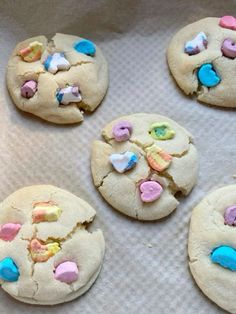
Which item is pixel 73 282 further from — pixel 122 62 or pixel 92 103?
pixel 122 62

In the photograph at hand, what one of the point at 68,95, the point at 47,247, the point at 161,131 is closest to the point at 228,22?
the point at 161,131

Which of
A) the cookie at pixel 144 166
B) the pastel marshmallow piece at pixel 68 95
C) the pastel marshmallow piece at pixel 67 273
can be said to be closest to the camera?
the pastel marshmallow piece at pixel 67 273

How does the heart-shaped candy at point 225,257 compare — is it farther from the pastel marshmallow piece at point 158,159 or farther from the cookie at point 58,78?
the cookie at point 58,78

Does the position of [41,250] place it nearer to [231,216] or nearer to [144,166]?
[144,166]

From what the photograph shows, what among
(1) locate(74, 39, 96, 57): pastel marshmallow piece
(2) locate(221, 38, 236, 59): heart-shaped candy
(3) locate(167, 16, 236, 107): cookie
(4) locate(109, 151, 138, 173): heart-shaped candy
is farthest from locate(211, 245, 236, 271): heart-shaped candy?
(1) locate(74, 39, 96, 57): pastel marshmallow piece

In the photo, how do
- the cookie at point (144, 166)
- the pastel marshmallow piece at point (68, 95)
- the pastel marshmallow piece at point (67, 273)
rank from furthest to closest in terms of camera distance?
the pastel marshmallow piece at point (68, 95) → the cookie at point (144, 166) → the pastel marshmallow piece at point (67, 273)

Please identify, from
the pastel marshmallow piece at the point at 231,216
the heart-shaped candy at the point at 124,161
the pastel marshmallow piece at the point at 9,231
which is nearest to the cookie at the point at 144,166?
the heart-shaped candy at the point at 124,161

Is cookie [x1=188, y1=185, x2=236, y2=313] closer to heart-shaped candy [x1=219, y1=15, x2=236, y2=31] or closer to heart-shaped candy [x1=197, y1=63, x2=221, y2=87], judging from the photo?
heart-shaped candy [x1=197, y1=63, x2=221, y2=87]
